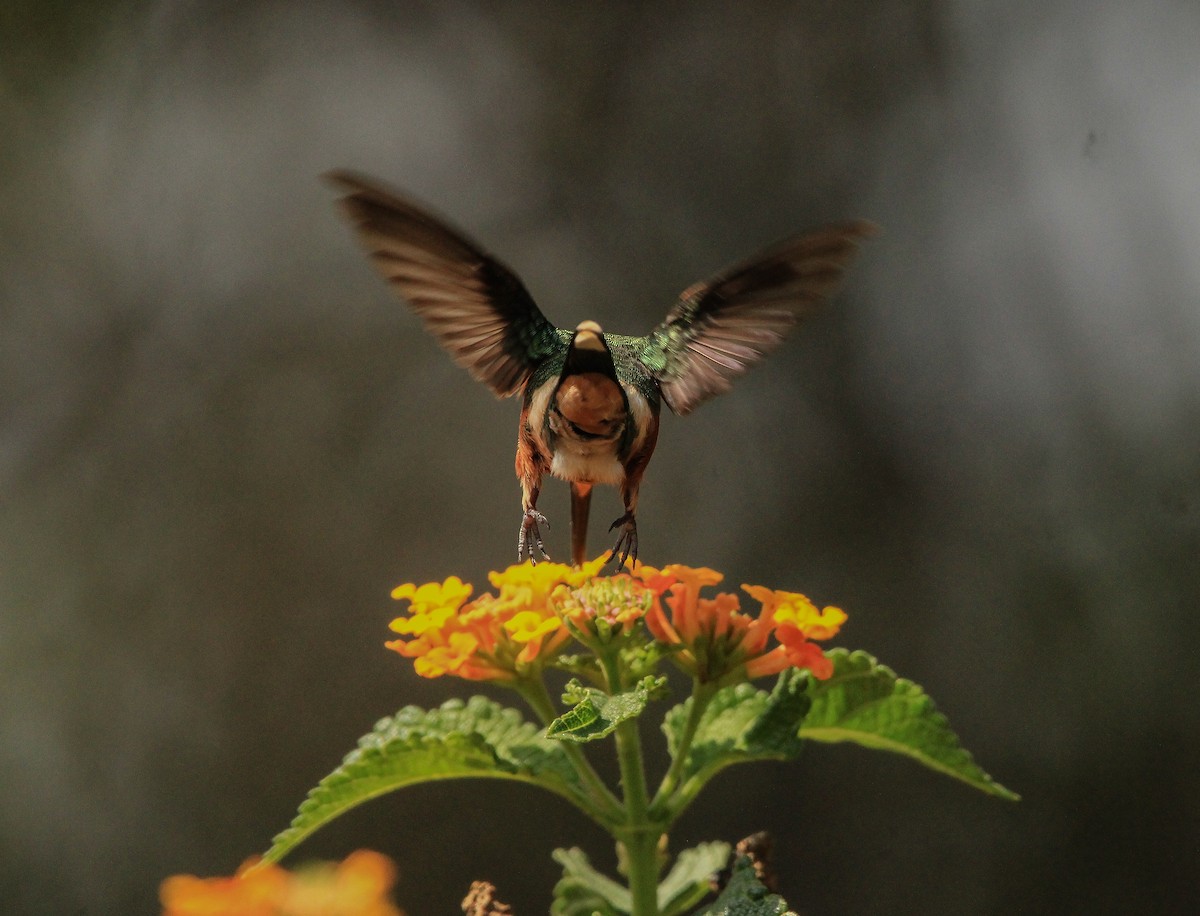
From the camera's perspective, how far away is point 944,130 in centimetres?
121

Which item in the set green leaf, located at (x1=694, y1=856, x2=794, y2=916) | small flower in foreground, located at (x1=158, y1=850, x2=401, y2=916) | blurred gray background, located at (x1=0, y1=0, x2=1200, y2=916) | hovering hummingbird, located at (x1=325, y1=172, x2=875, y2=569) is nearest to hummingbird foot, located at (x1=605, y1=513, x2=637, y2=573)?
hovering hummingbird, located at (x1=325, y1=172, x2=875, y2=569)

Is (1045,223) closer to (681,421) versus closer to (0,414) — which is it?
(681,421)

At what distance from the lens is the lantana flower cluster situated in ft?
1.35

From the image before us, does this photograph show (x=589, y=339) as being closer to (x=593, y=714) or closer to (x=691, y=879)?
(x=593, y=714)

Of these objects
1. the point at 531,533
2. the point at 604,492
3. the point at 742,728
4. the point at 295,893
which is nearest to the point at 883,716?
the point at 742,728

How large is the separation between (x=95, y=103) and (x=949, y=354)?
0.99m

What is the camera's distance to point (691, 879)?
48 centimetres

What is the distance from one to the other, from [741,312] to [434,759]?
22 centimetres

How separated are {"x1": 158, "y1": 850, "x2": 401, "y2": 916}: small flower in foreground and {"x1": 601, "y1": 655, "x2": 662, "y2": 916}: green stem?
24 centimetres

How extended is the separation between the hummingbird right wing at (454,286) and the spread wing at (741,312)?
5 cm

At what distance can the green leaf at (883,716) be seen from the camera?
1.40 feet

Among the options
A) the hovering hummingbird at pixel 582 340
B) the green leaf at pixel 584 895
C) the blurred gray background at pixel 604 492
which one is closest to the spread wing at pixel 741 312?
the hovering hummingbird at pixel 582 340

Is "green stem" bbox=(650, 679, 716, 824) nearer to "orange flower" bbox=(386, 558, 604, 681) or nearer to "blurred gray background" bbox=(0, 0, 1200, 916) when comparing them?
"orange flower" bbox=(386, 558, 604, 681)

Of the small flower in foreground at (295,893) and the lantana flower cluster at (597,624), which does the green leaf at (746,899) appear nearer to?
the lantana flower cluster at (597,624)
